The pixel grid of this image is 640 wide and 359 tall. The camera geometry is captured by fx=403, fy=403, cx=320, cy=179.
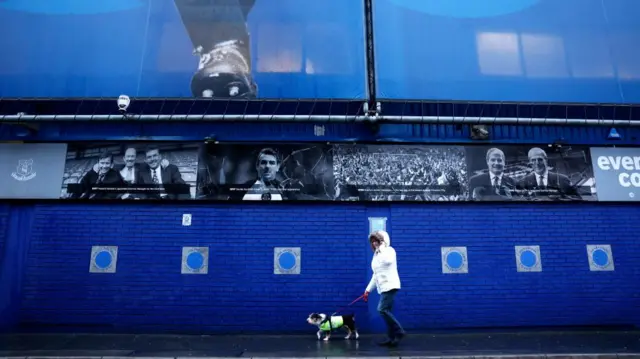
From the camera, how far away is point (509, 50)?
8820 millimetres

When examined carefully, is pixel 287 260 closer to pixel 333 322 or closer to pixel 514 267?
pixel 333 322

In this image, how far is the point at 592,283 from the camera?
8094mm

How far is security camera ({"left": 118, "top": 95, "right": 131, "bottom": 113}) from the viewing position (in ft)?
25.6

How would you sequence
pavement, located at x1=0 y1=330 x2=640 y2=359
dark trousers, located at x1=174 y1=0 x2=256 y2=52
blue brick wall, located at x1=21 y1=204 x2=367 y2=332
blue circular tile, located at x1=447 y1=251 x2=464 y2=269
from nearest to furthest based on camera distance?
pavement, located at x1=0 y1=330 x2=640 y2=359
blue brick wall, located at x1=21 y1=204 x2=367 y2=332
blue circular tile, located at x1=447 y1=251 x2=464 y2=269
dark trousers, located at x1=174 y1=0 x2=256 y2=52

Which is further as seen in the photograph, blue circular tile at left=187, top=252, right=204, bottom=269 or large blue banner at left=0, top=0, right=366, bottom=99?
large blue banner at left=0, top=0, right=366, bottom=99

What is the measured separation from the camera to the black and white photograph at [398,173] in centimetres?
816

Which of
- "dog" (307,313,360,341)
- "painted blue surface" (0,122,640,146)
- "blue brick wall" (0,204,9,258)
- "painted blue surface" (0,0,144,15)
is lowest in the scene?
"dog" (307,313,360,341)

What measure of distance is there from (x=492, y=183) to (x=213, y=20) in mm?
6819

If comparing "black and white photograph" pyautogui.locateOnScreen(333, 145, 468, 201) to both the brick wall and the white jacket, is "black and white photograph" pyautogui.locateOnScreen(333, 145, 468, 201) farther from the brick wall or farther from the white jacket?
the white jacket

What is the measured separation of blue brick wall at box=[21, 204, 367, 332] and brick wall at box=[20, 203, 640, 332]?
2 cm

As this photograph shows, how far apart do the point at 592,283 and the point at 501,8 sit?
20.1 ft

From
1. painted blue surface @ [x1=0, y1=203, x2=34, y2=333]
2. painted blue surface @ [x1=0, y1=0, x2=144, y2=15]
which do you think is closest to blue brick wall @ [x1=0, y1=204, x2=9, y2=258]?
painted blue surface @ [x1=0, y1=203, x2=34, y2=333]

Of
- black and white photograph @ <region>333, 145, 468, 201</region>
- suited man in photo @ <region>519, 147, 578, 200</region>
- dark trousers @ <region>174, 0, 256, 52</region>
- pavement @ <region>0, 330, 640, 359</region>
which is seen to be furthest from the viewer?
dark trousers @ <region>174, 0, 256, 52</region>

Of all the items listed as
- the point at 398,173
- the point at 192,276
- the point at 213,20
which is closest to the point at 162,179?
the point at 192,276
